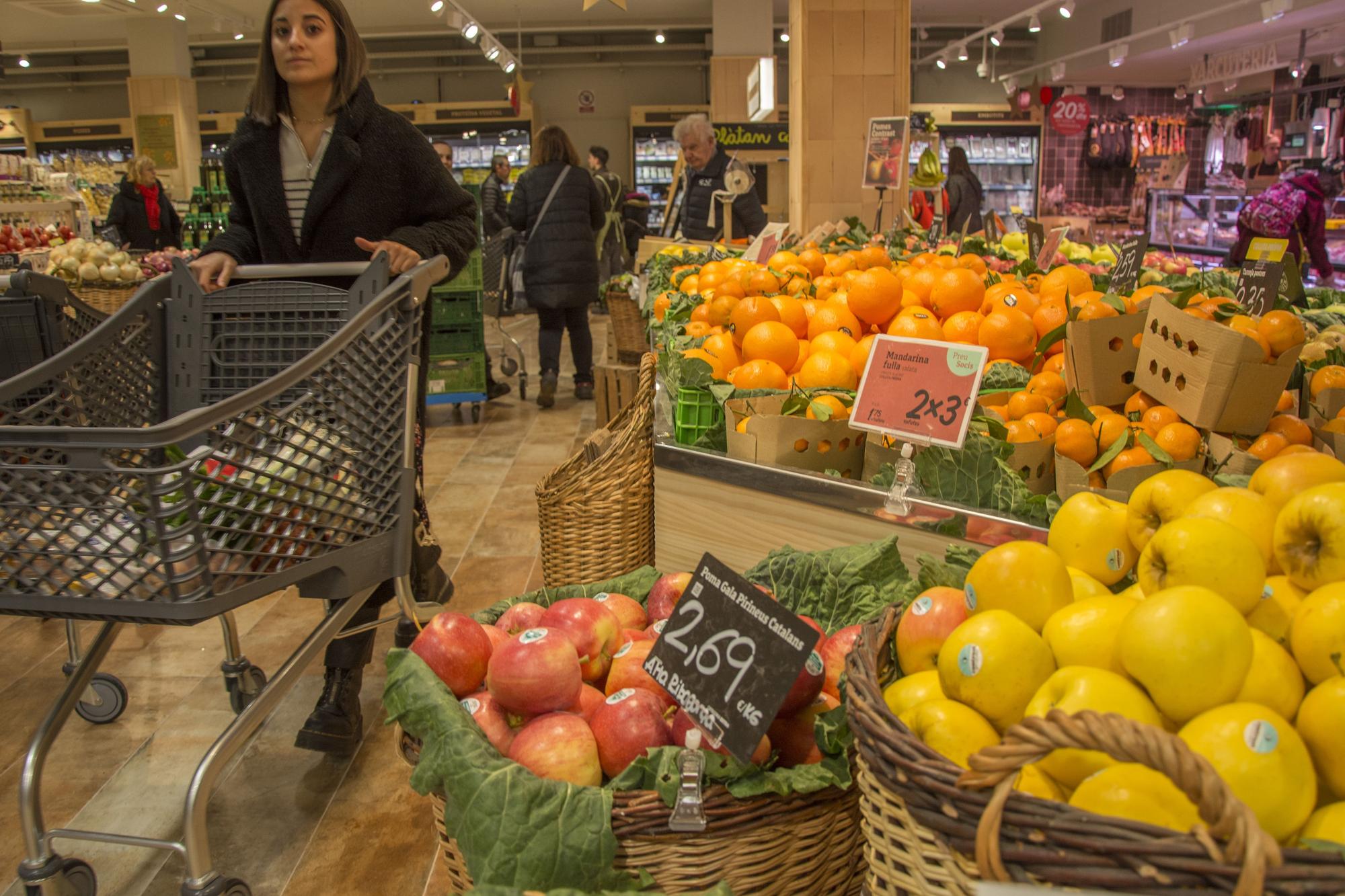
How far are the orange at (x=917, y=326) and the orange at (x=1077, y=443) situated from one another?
481 mm

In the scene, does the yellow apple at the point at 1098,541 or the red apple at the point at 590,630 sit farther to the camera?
the red apple at the point at 590,630

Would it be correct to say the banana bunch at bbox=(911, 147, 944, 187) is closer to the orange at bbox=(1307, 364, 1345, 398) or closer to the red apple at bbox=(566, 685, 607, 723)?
the orange at bbox=(1307, 364, 1345, 398)

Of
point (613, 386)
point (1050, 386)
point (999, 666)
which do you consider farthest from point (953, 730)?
point (613, 386)

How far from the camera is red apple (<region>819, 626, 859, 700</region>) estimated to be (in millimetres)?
1264

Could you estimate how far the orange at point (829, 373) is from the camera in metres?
2.08

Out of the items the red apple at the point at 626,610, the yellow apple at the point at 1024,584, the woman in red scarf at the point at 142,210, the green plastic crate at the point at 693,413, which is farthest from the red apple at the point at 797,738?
the woman in red scarf at the point at 142,210

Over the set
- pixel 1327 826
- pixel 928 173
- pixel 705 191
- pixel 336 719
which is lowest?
pixel 336 719

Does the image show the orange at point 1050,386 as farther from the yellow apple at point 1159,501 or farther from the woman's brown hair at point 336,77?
the woman's brown hair at point 336,77

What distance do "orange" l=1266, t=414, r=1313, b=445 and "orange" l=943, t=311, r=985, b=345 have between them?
2.05 feet

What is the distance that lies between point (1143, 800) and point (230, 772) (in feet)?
6.92

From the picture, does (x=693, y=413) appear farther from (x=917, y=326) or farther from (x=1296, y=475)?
(x=1296, y=475)

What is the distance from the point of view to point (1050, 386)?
1.96m

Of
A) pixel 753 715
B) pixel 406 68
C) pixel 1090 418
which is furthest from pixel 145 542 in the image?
pixel 406 68

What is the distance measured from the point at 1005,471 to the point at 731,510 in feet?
1.73
